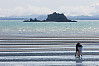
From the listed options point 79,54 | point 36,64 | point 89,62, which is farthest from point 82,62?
point 36,64

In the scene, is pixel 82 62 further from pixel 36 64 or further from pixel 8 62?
pixel 8 62

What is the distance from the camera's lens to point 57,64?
17609mm

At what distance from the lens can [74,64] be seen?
17.7 m

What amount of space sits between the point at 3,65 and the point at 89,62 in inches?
216

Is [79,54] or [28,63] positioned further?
[79,54]

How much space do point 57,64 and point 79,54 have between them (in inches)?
124

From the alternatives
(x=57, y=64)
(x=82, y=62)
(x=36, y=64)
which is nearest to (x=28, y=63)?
(x=36, y=64)

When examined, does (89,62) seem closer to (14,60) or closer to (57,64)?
(57,64)

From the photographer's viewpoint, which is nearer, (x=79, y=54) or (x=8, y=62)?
(x=8, y=62)

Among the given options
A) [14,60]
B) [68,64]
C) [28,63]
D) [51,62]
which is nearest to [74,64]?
[68,64]

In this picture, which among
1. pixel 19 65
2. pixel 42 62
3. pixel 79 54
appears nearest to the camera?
pixel 19 65

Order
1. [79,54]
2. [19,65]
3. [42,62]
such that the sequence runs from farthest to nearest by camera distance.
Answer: [79,54] < [42,62] < [19,65]

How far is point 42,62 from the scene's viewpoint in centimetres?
1841

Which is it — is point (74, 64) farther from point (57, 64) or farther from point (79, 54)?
point (79, 54)
